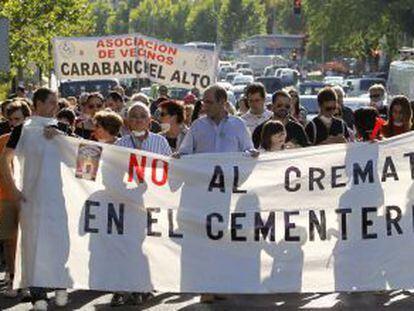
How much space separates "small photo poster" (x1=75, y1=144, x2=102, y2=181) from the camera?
9.57 m

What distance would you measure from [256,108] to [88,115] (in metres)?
2.67

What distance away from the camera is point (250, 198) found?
9.68 metres

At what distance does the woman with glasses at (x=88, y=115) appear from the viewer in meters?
13.8

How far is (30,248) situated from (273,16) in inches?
5336

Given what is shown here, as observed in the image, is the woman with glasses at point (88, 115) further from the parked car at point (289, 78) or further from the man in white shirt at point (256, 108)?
the parked car at point (289, 78)

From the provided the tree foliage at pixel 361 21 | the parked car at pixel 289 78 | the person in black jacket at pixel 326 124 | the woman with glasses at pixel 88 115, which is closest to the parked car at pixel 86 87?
the parked car at pixel 289 78

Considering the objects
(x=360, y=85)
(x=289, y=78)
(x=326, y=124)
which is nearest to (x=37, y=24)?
(x=360, y=85)

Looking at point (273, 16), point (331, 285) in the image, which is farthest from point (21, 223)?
point (273, 16)

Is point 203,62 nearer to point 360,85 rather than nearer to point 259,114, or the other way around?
point 259,114

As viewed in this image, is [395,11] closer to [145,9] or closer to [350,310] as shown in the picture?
[350,310]

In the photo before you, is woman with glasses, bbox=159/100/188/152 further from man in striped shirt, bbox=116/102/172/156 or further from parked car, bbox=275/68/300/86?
parked car, bbox=275/68/300/86

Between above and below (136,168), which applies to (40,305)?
below

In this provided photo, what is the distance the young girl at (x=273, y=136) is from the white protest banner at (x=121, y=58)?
9430 millimetres

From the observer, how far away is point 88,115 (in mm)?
14641
